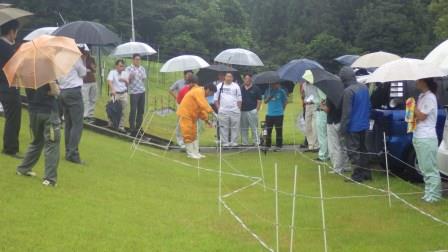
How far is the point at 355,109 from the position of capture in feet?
34.7

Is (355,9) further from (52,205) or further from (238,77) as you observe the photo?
(52,205)

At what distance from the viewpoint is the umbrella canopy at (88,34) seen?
13758mm

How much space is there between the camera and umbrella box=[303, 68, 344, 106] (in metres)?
11.2

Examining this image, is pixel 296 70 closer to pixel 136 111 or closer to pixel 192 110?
pixel 192 110

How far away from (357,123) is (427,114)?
204 cm

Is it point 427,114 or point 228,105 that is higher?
point 427,114

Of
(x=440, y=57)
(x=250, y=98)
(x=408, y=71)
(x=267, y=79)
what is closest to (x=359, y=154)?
(x=408, y=71)

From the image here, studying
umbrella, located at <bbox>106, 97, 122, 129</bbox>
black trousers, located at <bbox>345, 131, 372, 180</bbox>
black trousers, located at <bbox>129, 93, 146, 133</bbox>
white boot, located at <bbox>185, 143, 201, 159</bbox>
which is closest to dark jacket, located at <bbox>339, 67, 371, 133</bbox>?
black trousers, located at <bbox>345, 131, 372, 180</bbox>

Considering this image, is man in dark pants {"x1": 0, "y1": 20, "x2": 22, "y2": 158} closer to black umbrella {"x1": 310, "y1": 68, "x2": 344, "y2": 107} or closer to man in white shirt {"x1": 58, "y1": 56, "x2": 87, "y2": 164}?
man in white shirt {"x1": 58, "y1": 56, "x2": 87, "y2": 164}

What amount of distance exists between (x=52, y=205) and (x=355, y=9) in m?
65.4

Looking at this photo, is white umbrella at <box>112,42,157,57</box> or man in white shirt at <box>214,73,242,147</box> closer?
man in white shirt at <box>214,73,242,147</box>

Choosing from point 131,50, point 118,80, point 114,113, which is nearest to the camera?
point 118,80

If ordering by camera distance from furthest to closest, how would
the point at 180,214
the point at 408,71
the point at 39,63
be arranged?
the point at 408,71 → the point at 39,63 → the point at 180,214

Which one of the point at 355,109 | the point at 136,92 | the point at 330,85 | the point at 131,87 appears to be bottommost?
the point at 355,109
